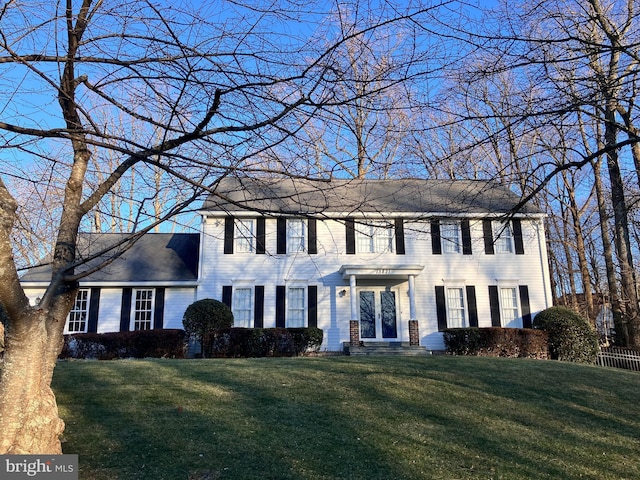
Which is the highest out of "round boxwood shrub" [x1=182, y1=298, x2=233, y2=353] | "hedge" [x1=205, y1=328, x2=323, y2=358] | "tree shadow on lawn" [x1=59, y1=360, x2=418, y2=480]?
"round boxwood shrub" [x1=182, y1=298, x2=233, y2=353]

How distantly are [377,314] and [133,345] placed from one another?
26.9 ft

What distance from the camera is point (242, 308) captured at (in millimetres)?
16641

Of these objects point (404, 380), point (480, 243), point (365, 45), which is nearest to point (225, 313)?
point (404, 380)

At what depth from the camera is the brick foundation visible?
15992 mm

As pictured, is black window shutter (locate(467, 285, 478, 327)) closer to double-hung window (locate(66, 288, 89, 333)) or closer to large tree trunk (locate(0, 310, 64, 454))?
double-hung window (locate(66, 288, 89, 333))

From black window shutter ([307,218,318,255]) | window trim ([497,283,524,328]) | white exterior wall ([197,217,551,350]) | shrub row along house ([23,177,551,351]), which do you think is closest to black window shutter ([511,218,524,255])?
shrub row along house ([23,177,551,351])

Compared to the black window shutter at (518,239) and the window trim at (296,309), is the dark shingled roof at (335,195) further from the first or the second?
the black window shutter at (518,239)

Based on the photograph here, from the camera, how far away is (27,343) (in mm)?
3867

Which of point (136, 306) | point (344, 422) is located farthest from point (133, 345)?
point (344, 422)

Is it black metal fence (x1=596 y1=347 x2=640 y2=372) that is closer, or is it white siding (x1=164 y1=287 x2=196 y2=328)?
black metal fence (x1=596 y1=347 x2=640 y2=372)

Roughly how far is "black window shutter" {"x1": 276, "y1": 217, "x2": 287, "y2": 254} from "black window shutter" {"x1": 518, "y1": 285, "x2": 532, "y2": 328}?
861cm

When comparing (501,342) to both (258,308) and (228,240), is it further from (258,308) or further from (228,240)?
(228,240)

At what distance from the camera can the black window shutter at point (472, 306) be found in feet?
55.5

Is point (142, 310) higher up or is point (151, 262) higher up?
point (151, 262)
